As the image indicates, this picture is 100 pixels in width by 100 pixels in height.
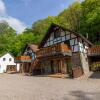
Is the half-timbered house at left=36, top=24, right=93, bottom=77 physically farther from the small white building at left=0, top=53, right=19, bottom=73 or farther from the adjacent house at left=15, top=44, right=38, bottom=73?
the small white building at left=0, top=53, right=19, bottom=73

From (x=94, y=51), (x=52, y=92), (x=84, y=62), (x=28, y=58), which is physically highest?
(x=94, y=51)

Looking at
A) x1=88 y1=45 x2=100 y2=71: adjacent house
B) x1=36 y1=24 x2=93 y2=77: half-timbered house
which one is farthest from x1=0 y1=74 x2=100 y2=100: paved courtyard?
x1=88 y1=45 x2=100 y2=71: adjacent house

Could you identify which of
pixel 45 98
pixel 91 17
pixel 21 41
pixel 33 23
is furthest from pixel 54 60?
pixel 33 23

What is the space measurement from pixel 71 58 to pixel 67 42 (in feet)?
8.42

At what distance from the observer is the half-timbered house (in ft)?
84.3

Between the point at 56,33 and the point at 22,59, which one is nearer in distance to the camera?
the point at 56,33

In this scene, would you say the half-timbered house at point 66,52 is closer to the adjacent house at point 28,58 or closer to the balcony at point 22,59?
the balcony at point 22,59

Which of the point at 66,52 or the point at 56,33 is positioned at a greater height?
the point at 56,33

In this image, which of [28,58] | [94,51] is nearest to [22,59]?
[28,58]

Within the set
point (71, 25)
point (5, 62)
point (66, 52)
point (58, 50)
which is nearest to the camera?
point (58, 50)

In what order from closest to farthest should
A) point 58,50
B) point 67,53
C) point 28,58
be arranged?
point 58,50
point 67,53
point 28,58

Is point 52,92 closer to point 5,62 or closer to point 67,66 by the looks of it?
point 67,66

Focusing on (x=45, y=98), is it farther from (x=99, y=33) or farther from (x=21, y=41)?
(x=21, y=41)

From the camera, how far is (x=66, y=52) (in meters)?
25.7
